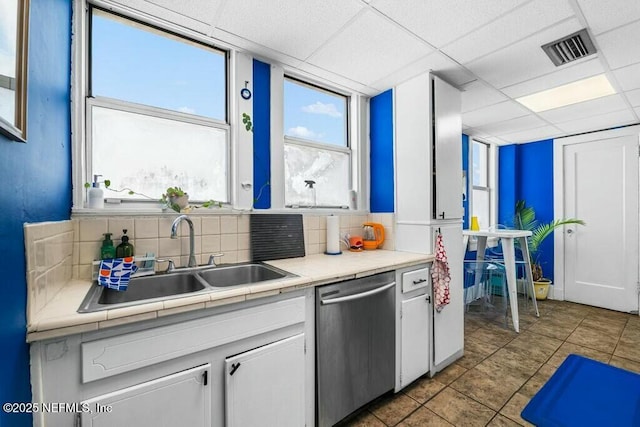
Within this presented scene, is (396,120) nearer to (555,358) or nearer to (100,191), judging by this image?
(100,191)

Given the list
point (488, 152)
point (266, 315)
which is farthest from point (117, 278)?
point (488, 152)

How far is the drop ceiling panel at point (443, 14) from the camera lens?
5.20ft

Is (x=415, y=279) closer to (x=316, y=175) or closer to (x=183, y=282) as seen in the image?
(x=316, y=175)

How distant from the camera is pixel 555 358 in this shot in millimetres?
2486

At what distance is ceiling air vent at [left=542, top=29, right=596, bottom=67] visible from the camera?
1.88m

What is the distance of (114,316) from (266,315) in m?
0.61

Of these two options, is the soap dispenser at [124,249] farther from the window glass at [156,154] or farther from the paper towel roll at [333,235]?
the paper towel roll at [333,235]

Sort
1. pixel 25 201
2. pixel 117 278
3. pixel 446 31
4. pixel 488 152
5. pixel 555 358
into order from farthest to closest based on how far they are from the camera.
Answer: pixel 488 152 → pixel 555 358 → pixel 446 31 → pixel 117 278 → pixel 25 201

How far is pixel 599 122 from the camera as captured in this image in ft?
11.7

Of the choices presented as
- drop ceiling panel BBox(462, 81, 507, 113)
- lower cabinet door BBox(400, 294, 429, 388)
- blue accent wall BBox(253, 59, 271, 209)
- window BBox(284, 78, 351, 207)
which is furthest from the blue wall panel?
blue accent wall BBox(253, 59, 271, 209)

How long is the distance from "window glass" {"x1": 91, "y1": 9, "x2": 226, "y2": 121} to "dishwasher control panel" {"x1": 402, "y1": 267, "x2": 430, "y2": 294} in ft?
5.97

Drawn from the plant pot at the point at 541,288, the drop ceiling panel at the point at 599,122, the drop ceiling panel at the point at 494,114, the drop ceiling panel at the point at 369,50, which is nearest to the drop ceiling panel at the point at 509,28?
the drop ceiling panel at the point at 369,50

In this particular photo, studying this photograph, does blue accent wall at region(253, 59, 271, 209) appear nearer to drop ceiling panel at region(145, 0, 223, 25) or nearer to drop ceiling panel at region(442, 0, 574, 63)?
drop ceiling panel at region(145, 0, 223, 25)

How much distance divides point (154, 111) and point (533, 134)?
15.7 feet
